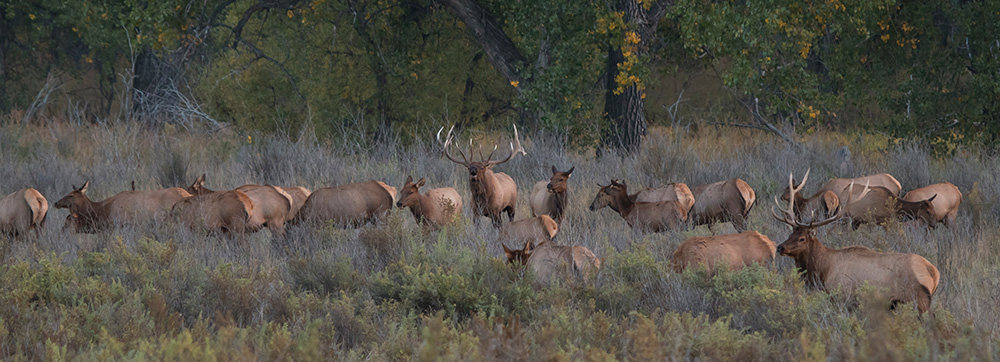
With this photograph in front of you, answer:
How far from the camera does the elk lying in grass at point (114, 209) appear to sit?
27.0 feet

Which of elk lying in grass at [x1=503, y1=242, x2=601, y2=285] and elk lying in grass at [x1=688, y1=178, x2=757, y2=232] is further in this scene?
elk lying in grass at [x1=688, y1=178, x2=757, y2=232]

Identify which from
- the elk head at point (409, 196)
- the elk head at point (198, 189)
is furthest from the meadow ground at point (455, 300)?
the elk head at point (198, 189)

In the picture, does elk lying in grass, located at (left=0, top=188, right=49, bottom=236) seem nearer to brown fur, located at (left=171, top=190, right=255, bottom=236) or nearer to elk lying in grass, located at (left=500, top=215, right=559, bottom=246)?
brown fur, located at (left=171, top=190, right=255, bottom=236)

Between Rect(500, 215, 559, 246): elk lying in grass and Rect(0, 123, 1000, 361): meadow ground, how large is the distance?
27 centimetres

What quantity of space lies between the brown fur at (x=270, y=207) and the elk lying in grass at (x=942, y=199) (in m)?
5.21

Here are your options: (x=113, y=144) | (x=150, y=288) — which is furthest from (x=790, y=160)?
(x=113, y=144)

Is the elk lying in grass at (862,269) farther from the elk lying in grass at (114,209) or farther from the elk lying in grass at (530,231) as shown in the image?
the elk lying in grass at (114,209)

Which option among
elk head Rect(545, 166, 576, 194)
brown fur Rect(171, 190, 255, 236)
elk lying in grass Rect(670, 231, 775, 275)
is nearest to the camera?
elk lying in grass Rect(670, 231, 775, 275)

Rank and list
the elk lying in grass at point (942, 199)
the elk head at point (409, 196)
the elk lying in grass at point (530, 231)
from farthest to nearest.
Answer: the elk head at point (409, 196)
the elk lying in grass at point (942, 199)
the elk lying in grass at point (530, 231)

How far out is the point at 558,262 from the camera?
6066mm

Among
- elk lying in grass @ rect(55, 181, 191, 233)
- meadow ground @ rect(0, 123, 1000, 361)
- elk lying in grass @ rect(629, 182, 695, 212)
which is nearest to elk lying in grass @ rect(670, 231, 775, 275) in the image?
meadow ground @ rect(0, 123, 1000, 361)

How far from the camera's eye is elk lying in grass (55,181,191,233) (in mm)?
8227

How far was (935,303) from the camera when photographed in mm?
5441

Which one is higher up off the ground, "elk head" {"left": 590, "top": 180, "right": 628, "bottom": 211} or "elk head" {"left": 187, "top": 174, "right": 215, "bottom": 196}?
"elk head" {"left": 187, "top": 174, "right": 215, "bottom": 196}
